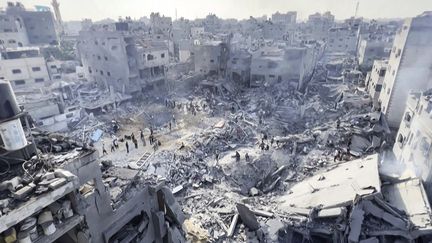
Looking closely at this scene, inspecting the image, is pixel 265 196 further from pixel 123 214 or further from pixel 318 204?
pixel 123 214

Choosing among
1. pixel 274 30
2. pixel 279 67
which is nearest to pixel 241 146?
pixel 279 67

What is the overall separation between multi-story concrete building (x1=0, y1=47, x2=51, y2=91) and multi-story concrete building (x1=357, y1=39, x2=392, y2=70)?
193ft

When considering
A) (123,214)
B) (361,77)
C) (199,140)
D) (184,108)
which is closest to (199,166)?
(199,140)

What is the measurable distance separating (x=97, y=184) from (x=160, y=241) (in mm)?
5475

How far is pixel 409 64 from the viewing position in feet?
88.0

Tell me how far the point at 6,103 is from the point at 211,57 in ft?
132

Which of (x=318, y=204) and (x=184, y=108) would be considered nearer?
(x=318, y=204)

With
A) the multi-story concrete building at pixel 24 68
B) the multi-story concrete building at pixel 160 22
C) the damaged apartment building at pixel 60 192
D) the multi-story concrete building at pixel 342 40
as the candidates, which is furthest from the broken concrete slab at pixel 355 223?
the multi-story concrete building at pixel 342 40

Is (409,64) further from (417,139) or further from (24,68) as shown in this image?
(24,68)

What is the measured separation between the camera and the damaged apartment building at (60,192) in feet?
19.5

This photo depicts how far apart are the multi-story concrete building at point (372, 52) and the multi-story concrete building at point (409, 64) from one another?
22.8 meters

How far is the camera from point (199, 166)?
21.4m

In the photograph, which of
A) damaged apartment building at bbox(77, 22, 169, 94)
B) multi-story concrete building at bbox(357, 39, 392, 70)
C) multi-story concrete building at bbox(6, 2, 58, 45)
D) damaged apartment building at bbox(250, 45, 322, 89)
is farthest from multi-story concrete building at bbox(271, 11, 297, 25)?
multi-story concrete building at bbox(6, 2, 58, 45)

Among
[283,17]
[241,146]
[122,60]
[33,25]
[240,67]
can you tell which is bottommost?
[241,146]
